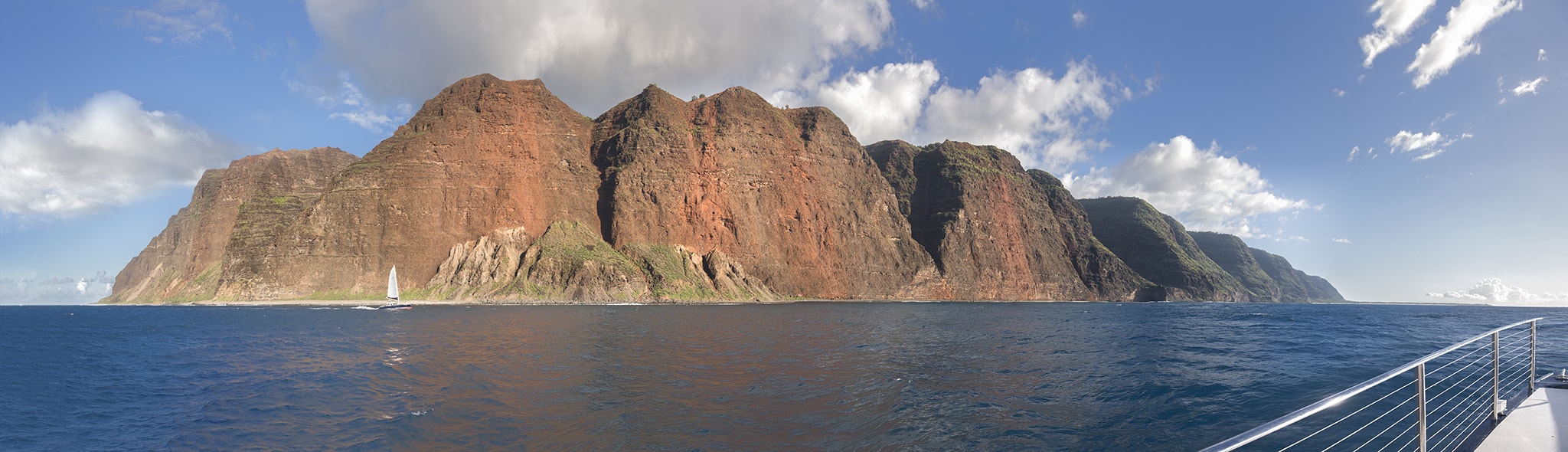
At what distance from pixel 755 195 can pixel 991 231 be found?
202 feet

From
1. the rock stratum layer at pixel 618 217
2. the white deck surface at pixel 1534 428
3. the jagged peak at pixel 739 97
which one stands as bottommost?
the white deck surface at pixel 1534 428

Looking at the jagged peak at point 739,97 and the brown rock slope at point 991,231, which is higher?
the jagged peak at point 739,97

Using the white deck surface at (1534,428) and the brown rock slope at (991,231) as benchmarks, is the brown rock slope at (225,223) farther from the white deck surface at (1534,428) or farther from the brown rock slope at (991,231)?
the white deck surface at (1534,428)

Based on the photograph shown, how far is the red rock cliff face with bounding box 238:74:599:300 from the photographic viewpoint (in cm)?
9662

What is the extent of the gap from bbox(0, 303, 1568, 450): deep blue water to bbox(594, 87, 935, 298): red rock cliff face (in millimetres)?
77839

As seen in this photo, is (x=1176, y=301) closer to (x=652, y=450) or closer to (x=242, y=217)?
(x=652, y=450)

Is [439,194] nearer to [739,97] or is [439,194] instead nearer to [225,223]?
[739,97]

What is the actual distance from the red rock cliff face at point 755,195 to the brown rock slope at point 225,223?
189 feet

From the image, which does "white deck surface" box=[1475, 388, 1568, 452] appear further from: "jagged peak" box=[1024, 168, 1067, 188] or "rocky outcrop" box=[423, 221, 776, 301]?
"jagged peak" box=[1024, 168, 1067, 188]

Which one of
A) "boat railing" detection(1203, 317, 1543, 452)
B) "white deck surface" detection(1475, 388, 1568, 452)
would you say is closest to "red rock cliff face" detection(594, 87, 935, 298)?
"boat railing" detection(1203, 317, 1543, 452)

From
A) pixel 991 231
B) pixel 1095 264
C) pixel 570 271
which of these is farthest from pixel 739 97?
pixel 1095 264

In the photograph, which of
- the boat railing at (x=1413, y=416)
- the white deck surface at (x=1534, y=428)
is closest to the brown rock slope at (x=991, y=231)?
the boat railing at (x=1413, y=416)

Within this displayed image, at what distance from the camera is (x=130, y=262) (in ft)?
580

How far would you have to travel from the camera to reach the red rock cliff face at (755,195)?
4422 inches
